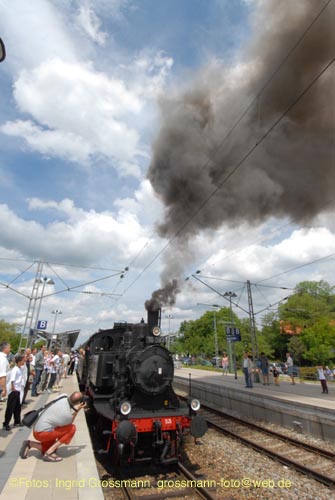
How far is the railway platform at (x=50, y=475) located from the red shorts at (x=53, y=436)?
0.64ft

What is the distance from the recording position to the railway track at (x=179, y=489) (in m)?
4.43

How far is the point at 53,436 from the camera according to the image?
4.17 metres

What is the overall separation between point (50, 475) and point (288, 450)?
17.8 ft

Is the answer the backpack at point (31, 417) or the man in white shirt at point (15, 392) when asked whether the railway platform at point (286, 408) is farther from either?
the backpack at point (31, 417)

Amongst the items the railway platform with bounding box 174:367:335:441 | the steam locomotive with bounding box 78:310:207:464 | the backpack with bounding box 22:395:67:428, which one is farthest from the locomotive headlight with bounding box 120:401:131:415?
the railway platform with bounding box 174:367:335:441

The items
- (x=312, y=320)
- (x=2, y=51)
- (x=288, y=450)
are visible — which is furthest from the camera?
(x=312, y=320)

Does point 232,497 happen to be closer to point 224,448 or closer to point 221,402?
point 224,448

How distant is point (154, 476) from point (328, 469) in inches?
129

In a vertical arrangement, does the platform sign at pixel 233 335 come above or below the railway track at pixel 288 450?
above

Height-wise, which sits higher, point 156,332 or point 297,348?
point 297,348

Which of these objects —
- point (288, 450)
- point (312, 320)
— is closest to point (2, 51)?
point (288, 450)

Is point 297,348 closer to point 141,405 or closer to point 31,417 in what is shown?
point 141,405

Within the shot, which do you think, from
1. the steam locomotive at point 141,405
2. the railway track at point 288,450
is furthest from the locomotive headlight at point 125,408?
the railway track at point 288,450

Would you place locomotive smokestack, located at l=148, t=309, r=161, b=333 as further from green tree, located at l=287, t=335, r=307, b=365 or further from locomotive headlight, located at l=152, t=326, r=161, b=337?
green tree, located at l=287, t=335, r=307, b=365
